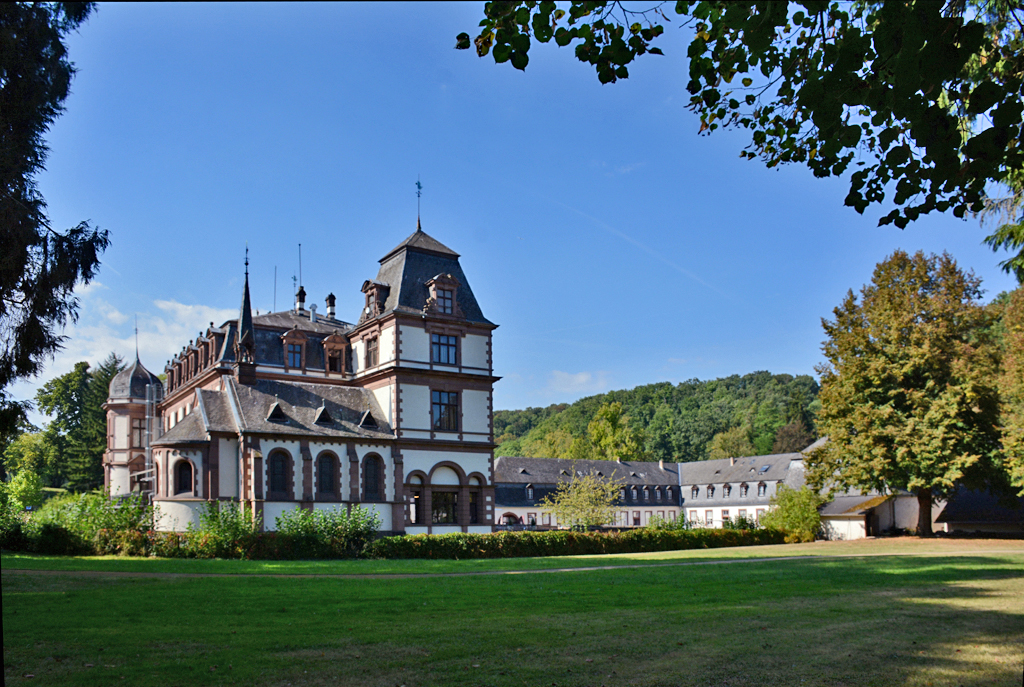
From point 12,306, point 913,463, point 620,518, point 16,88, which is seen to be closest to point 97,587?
point 12,306

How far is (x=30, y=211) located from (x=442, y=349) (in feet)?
96.9

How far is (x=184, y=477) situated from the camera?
35156 mm

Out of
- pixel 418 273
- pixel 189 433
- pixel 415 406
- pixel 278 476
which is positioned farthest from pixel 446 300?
pixel 189 433

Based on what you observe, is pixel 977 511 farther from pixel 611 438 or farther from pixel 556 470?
pixel 611 438

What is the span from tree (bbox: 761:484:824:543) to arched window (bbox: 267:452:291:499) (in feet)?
93.9

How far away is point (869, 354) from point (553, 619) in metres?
35.3

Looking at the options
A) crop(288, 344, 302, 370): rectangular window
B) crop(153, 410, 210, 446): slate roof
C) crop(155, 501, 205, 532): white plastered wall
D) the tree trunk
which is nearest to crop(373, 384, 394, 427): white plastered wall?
crop(288, 344, 302, 370): rectangular window

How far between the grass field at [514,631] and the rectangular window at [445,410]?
22.8 meters

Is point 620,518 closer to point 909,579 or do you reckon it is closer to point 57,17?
point 909,579

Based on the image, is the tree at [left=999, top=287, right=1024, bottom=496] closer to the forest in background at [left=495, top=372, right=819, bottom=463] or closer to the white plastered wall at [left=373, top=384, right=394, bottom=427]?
the white plastered wall at [left=373, top=384, right=394, bottom=427]

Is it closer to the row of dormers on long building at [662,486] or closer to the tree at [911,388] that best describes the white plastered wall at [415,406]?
the tree at [911,388]

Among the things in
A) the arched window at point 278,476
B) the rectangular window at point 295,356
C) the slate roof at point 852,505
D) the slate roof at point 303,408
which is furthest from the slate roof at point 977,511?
the rectangular window at point 295,356

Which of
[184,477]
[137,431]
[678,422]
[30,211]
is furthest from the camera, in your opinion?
[678,422]

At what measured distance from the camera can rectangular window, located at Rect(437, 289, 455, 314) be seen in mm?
42000
